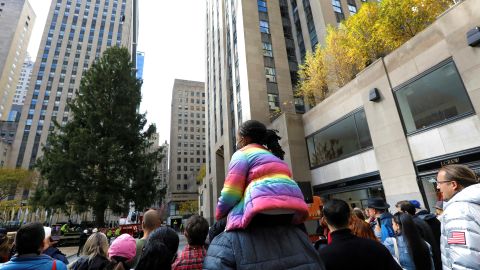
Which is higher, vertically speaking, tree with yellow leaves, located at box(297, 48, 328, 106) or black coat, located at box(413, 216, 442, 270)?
tree with yellow leaves, located at box(297, 48, 328, 106)

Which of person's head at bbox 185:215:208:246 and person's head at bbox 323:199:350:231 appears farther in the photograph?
person's head at bbox 185:215:208:246

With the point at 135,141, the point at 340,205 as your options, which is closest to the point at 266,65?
the point at 135,141

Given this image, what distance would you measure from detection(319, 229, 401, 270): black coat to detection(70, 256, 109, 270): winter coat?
2.99 m

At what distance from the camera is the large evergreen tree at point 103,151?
23.2 m

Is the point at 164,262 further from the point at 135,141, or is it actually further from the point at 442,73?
the point at 135,141

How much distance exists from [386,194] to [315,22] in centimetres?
2493

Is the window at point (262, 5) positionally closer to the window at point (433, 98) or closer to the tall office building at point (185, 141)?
the window at point (433, 98)

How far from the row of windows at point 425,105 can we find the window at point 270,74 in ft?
47.2

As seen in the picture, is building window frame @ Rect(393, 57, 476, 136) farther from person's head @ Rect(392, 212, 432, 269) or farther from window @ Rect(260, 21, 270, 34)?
window @ Rect(260, 21, 270, 34)

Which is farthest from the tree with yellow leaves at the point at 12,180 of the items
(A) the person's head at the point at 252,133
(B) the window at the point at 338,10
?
(A) the person's head at the point at 252,133

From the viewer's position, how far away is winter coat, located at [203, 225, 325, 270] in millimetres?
1627

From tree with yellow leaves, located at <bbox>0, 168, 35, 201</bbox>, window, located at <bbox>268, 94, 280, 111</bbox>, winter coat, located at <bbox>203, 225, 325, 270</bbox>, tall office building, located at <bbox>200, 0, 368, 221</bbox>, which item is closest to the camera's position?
winter coat, located at <bbox>203, 225, 325, 270</bbox>

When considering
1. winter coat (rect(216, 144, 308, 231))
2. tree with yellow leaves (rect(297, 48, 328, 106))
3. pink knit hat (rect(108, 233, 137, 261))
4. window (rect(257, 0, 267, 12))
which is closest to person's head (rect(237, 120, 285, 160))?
winter coat (rect(216, 144, 308, 231))

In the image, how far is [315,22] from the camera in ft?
107
